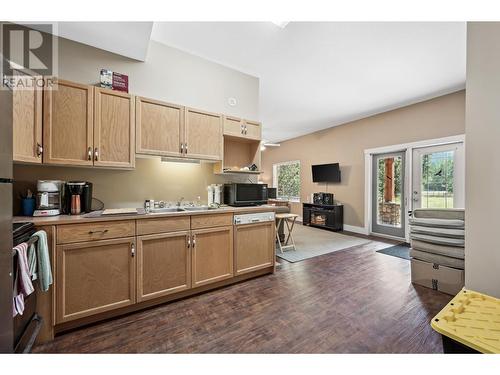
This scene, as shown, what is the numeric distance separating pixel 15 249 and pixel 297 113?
5.06 m

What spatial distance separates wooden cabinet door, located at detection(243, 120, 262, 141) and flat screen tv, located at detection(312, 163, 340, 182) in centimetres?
349

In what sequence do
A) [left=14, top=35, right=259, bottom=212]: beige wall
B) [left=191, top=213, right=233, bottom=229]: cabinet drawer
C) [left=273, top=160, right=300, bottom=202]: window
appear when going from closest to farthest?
1. [left=14, top=35, right=259, bottom=212]: beige wall
2. [left=191, top=213, right=233, bottom=229]: cabinet drawer
3. [left=273, top=160, right=300, bottom=202]: window

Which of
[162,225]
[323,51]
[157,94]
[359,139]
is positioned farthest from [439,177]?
[157,94]

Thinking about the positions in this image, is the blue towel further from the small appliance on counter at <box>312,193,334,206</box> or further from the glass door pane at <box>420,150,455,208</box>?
the small appliance on counter at <box>312,193,334,206</box>

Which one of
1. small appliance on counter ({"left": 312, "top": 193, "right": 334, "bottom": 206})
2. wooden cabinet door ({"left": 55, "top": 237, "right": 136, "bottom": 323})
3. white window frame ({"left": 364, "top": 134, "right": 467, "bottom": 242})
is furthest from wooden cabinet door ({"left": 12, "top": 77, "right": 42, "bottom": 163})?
small appliance on counter ({"left": 312, "top": 193, "right": 334, "bottom": 206})

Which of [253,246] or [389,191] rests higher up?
[389,191]

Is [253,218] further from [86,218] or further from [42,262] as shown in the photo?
[42,262]

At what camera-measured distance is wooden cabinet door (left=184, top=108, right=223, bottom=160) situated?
8.20ft

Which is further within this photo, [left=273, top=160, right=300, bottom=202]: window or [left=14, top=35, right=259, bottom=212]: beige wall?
[left=273, top=160, right=300, bottom=202]: window

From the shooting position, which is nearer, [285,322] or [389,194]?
[285,322]

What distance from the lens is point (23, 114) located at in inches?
64.7

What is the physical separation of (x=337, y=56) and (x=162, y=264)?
3.30 m

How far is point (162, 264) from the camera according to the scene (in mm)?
2061
